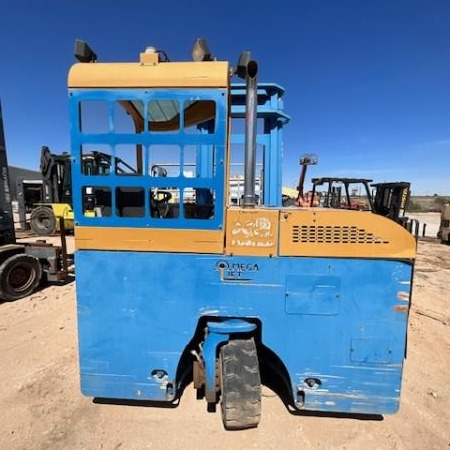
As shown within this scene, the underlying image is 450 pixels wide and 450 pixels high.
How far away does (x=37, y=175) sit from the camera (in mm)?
45625

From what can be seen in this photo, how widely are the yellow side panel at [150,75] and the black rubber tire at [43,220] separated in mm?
13086

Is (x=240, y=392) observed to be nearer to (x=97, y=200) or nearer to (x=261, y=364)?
(x=261, y=364)

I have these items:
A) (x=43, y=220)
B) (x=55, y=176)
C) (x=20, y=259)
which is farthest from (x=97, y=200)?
(x=43, y=220)

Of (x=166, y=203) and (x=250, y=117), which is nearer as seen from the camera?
(x=250, y=117)

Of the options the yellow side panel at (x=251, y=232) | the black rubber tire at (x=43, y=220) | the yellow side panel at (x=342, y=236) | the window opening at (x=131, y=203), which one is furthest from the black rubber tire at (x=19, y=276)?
the black rubber tire at (x=43, y=220)

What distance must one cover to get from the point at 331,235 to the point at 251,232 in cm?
66

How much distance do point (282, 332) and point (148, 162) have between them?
1.81m

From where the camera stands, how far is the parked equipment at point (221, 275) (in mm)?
2582

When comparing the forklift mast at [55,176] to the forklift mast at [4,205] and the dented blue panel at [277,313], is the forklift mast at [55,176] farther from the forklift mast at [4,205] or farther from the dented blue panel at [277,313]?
the dented blue panel at [277,313]

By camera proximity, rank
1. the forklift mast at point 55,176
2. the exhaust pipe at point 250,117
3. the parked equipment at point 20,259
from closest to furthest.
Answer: the exhaust pipe at point 250,117 < the parked equipment at point 20,259 < the forklift mast at point 55,176

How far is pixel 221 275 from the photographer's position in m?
2.69

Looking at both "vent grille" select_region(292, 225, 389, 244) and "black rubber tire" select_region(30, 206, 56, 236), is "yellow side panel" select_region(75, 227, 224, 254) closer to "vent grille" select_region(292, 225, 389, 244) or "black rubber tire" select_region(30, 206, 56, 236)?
"vent grille" select_region(292, 225, 389, 244)

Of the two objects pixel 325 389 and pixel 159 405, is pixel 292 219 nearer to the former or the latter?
pixel 325 389

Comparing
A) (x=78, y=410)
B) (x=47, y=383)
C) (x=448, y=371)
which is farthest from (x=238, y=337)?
(x=448, y=371)
